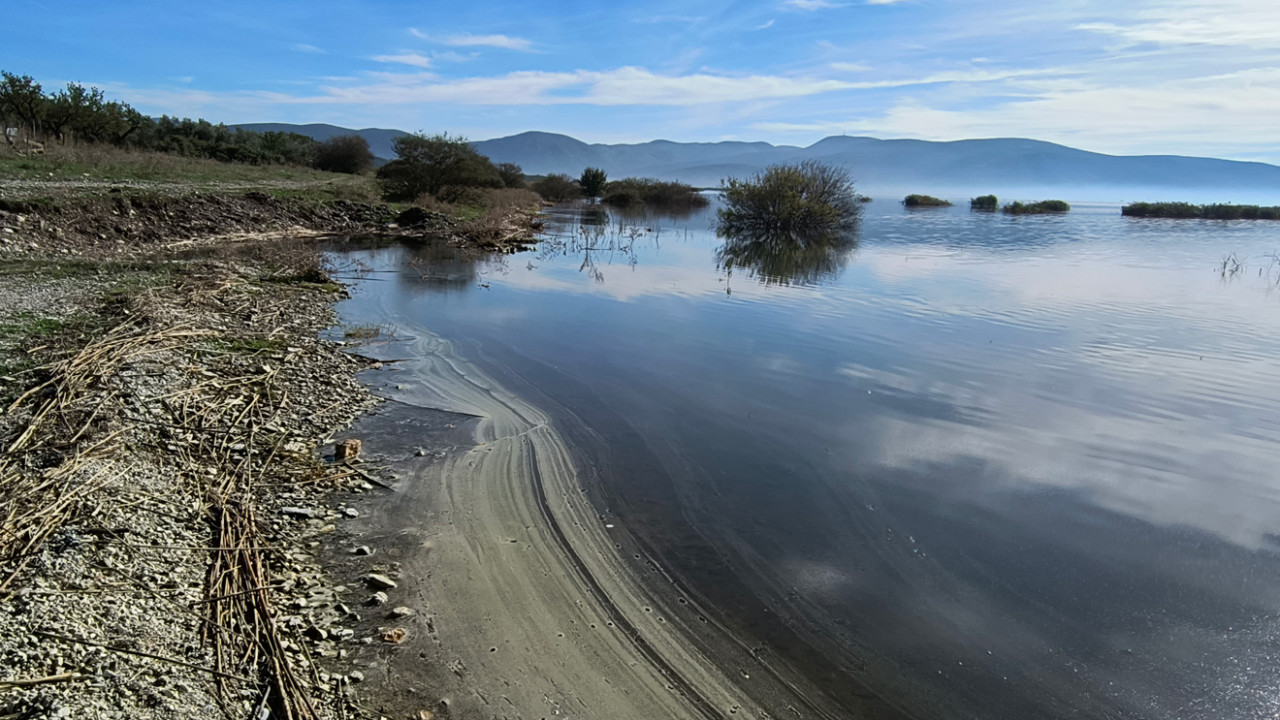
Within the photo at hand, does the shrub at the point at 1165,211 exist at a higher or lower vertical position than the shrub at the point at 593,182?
lower

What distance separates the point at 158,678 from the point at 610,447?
4.50 metres

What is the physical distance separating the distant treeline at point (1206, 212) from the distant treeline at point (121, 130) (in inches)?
2747

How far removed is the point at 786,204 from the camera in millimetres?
35812

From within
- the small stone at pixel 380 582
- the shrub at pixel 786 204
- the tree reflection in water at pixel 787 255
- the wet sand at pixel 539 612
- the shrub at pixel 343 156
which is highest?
the shrub at pixel 343 156

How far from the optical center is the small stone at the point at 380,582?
14.3ft

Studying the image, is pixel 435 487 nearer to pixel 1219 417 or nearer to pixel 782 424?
pixel 782 424

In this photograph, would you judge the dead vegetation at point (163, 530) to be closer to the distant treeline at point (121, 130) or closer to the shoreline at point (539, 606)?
the shoreline at point (539, 606)

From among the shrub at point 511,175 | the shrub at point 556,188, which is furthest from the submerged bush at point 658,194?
the shrub at point 511,175

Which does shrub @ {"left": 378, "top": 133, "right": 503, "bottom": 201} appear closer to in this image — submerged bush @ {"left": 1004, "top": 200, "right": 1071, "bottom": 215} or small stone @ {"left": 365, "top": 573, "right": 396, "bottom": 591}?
small stone @ {"left": 365, "top": 573, "right": 396, "bottom": 591}

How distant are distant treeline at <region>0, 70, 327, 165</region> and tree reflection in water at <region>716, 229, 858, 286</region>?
95.6ft

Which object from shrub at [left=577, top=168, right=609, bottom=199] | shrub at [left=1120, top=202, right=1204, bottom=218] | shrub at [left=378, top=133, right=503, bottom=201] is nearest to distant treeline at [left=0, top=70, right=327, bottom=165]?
shrub at [left=378, top=133, right=503, bottom=201]

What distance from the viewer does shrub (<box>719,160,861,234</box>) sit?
118 feet

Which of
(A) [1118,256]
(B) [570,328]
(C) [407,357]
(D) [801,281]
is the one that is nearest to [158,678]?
(C) [407,357]

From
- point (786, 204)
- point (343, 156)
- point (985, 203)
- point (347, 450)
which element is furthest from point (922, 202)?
point (347, 450)
